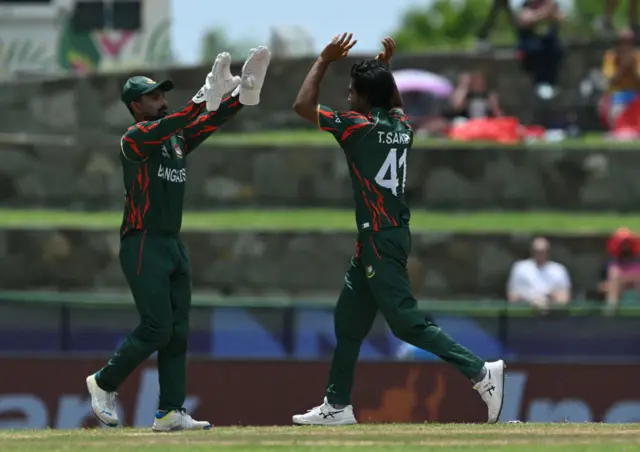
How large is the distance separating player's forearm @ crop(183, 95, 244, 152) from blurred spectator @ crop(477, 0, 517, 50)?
1658 centimetres

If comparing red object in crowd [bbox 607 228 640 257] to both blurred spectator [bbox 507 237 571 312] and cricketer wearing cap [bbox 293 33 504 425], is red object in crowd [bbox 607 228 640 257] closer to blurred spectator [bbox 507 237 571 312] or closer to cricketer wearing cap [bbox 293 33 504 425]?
blurred spectator [bbox 507 237 571 312]

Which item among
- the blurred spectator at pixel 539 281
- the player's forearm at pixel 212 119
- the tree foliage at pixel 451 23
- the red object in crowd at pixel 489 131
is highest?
the player's forearm at pixel 212 119

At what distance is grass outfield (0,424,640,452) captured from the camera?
877cm

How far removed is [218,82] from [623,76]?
664 inches

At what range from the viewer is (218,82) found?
977cm

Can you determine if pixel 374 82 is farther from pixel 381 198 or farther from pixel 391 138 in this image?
pixel 381 198

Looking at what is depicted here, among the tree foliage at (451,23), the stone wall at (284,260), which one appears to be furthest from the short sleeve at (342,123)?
the tree foliage at (451,23)

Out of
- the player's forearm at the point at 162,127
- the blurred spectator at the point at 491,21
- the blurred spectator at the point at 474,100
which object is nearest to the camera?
the player's forearm at the point at 162,127

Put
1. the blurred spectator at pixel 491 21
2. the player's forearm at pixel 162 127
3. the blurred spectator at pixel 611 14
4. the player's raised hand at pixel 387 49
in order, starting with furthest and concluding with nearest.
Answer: the blurred spectator at pixel 611 14, the blurred spectator at pixel 491 21, the player's raised hand at pixel 387 49, the player's forearm at pixel 162 127

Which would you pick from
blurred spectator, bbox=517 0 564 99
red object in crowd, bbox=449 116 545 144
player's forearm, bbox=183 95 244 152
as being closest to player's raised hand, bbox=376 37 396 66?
player's forearm, bbox=183 95 244 152

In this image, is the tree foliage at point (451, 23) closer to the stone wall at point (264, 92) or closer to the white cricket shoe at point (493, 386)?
the stone wall at point (264, 92)

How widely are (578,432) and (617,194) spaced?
14.9 metres

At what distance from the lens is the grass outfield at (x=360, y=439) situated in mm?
8773

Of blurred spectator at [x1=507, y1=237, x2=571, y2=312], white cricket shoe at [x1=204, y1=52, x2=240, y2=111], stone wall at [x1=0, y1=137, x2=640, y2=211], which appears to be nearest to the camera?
white cricket shoe at [x1=204, y1=52, x2=240, y2=111]
